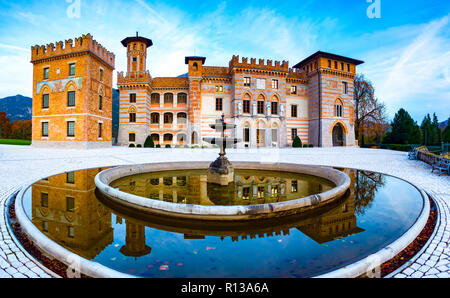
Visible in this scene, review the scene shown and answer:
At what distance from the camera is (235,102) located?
29.6 m

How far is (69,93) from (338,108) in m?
36.7

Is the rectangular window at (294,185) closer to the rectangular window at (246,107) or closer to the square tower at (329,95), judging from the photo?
the rectangular window at (246,107)

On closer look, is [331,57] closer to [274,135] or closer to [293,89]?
[293,89]

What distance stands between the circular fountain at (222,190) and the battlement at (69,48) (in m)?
22.0

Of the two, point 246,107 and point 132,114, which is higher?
point 246,107

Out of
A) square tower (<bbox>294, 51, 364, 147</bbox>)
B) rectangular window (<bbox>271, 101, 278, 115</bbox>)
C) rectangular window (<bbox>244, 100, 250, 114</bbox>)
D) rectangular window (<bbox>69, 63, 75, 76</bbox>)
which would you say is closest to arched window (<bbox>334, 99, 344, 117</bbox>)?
square tower (<bbox>294, 51, 364, 147</bbox>)

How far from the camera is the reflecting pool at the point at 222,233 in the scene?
308 cm

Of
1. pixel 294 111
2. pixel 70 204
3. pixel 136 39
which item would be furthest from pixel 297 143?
pixel 136 39

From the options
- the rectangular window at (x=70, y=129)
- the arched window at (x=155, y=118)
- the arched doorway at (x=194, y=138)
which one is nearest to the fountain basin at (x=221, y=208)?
the rectangular window at (x=70, y=129)

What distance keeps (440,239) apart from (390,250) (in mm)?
1635

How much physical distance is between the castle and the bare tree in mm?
4295

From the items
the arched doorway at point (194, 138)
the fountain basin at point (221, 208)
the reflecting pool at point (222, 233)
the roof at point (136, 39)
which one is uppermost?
the roof at point (136, 39)

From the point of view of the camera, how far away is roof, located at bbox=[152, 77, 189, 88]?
32.7 metres
